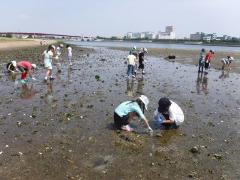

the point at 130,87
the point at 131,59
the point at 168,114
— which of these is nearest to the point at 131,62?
the point at 131,59

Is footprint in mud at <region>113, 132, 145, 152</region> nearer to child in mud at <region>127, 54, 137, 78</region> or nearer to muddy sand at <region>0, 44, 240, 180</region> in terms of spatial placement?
muddy sand at <region>0, 44, 240, 180</region>

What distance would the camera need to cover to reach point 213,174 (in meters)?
9.31

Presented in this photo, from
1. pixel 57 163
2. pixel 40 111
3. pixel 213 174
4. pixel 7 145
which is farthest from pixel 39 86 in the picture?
pixel 213 174

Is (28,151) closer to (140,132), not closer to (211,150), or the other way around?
(140,132)

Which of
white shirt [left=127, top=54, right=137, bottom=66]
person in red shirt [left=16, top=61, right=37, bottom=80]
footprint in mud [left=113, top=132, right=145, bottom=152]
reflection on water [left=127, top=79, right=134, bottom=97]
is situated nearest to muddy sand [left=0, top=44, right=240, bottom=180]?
footprint in mud [left=113, top=132, right=145, bottom=152]

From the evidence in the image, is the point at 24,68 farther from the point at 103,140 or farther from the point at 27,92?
the point at 103,140

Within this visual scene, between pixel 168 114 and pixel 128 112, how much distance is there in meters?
1.70

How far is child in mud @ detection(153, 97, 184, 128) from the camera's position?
1301cm

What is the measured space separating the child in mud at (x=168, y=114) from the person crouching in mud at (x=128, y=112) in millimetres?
888

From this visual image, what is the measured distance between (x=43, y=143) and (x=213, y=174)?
5.15 metres

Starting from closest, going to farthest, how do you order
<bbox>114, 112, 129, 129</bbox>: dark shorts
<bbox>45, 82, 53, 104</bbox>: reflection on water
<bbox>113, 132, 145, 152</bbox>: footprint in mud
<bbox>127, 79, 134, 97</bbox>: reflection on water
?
<bbox>113, 132, 145, 152</bbox>: footprint in mud < <bbox>114, 112, 129, 129</bbox>: dark shorts < <bbox>45, 82, 53, 104</bbox>: reflection on water < <bbox>127, 79, 134, 97</bbox>: reflection on water

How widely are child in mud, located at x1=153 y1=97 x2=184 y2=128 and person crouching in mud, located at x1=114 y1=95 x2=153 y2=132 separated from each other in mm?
888

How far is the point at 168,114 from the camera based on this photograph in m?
13.1

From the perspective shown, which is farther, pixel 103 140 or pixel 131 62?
pixel 131 62
